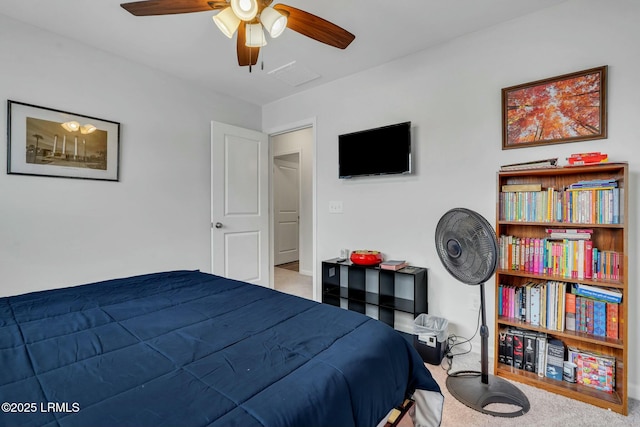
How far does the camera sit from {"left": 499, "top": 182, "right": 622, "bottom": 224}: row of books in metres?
1.74

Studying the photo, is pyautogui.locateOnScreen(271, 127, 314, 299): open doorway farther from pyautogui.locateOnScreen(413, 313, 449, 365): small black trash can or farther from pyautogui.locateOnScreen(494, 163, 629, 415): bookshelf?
pyautogui.locateOnScreen(494, 163, 629, 415): bookshelf

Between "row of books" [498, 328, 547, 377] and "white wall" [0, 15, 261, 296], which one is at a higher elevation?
"white wall" [0, 15, 261, 296]

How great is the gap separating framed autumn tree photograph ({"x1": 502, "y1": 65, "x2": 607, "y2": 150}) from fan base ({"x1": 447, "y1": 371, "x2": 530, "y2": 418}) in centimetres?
158

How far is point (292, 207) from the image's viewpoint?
20.6 feet

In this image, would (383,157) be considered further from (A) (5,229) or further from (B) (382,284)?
(A) (5,229)

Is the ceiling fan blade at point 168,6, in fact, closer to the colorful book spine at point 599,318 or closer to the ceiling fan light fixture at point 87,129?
the ceiling fan light fixture at point 87,129

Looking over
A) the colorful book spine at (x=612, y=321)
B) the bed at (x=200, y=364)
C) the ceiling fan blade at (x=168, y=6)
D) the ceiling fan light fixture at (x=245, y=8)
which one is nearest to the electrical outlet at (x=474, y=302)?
the colorful book spine at (x=612, y=321)

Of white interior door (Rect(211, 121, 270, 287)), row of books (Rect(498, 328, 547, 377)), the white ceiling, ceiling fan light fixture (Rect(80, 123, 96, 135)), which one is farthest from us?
white interior door (Rect(211, 121, 270, 287))

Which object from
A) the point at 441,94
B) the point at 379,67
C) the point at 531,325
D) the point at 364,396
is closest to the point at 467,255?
the point at 531,325

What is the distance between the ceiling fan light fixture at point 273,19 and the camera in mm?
1529

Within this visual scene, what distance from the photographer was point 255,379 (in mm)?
826

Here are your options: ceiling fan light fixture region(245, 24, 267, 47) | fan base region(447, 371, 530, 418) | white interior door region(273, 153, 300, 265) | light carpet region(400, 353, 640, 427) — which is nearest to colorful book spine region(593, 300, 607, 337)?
light carpet region(400, 353, 640, 427)

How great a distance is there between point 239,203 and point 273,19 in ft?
7.58

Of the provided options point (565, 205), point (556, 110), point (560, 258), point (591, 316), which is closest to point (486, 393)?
point (591, 316)
